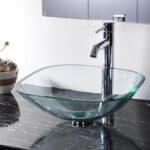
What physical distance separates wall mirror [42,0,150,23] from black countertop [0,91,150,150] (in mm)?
414

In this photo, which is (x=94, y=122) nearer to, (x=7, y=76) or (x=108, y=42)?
(x=108, y=42)

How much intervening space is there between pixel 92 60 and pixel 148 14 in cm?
38

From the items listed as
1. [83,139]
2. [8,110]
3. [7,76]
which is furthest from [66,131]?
[7,76]

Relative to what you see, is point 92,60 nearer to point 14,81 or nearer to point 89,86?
point 89,86

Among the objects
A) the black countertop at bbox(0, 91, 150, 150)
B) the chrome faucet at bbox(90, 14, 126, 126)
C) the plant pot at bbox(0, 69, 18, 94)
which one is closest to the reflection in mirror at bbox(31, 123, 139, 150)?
the black countertop at bbox(0, 91, 150, 150)

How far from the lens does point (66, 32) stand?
1744 mm

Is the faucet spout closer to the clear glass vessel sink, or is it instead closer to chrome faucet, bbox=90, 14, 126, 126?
chrome faucet, bbox=90, 14, 126, 126

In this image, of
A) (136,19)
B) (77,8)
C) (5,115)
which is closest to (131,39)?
(136,19)

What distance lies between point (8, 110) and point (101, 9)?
0.60m

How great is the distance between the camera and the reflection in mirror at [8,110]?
4.83 feet

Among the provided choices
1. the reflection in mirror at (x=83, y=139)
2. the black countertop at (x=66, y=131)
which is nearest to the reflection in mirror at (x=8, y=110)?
the black countertop at (x=66, y=131)

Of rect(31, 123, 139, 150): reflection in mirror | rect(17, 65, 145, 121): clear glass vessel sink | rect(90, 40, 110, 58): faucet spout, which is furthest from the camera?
rect(17, 65, 145, 121): clear glass vessel sink

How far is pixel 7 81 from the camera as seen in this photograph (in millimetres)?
1733

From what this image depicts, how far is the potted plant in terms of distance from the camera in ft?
5.62
